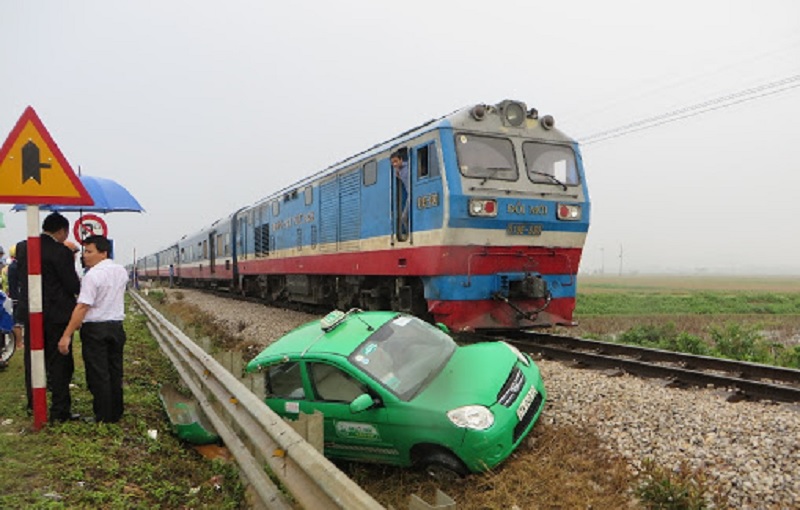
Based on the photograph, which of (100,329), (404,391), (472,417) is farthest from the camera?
(100,329)

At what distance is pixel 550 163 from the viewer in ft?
31.6

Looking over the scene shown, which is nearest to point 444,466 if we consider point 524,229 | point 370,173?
point 524,229

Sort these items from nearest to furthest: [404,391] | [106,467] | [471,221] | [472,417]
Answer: [106,467] < [472,417] < [404,391] < [471,221]

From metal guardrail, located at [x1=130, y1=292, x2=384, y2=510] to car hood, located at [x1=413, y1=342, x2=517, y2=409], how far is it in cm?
130

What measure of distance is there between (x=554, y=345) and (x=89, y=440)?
7096 mm

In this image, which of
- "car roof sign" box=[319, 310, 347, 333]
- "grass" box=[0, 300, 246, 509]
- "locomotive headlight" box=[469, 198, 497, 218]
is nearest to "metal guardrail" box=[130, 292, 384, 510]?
"grass" box=[0, 300, 246, 509]

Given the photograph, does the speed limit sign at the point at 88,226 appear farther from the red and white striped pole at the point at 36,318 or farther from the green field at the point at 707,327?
the green field at the point at 707,327

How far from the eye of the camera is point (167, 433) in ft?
17.4

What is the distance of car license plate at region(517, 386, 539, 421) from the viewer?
4711 millimetres

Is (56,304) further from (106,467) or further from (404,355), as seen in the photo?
(404,355)

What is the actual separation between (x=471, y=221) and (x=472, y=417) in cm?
457

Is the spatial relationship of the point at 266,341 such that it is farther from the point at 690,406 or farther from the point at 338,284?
the point at 690,406

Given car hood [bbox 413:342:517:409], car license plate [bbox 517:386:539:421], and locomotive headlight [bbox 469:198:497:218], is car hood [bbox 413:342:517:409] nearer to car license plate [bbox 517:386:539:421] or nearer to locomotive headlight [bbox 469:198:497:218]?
car license plate [bbox 517:386:539:421]

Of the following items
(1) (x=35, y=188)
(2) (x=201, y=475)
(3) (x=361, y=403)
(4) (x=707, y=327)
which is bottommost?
(4) (x=707, y=327)
